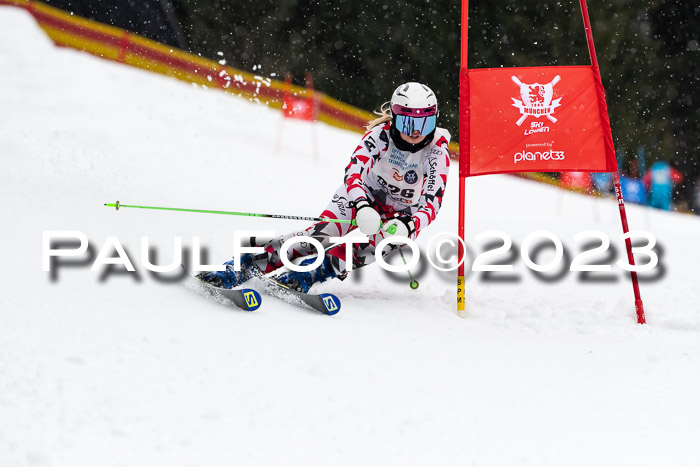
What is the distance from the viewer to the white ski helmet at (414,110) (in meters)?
4.77

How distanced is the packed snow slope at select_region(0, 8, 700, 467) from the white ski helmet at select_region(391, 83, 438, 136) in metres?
1.21

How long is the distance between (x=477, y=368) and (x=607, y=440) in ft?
3.08

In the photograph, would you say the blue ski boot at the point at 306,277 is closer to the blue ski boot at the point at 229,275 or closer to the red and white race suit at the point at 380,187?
the red and white race suit at the point at 380,187

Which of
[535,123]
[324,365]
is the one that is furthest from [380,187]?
[324,365]

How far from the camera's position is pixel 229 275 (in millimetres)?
4801

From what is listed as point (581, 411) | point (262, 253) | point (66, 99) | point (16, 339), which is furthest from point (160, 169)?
point (581, 411)

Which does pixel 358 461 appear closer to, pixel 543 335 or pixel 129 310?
pixel 129 310

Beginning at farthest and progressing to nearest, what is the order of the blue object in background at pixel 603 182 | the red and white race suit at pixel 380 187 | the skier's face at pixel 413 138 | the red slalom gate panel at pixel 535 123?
the blue object in background at pixel 603 182 < the red slalom gate panel at pixel 535 123 < the red and white race suit at pixel 380 187 < the skier's face at pixel 413 138

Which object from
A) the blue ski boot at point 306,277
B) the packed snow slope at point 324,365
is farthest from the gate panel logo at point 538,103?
the blue ski boot at point 306,277

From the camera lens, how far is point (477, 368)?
3840mm

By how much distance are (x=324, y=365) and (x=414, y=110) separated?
1958 mm

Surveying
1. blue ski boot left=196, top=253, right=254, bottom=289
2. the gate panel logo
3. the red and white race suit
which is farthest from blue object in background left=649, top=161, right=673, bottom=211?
blue ski boot left=196, top=253, right=254, bottom=289

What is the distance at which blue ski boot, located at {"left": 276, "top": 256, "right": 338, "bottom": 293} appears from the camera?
16.1ft

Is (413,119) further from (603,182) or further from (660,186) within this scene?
(603,182)
